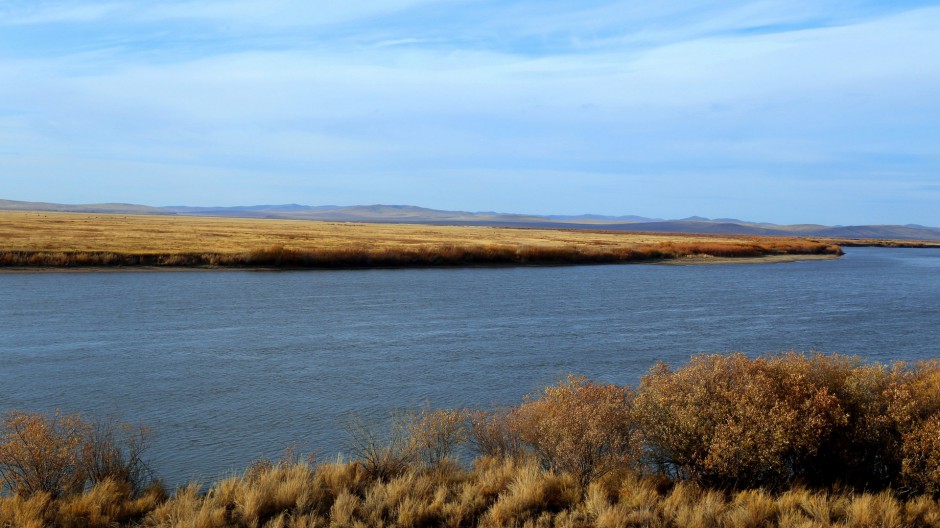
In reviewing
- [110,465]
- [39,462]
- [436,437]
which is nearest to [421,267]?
[436,437]

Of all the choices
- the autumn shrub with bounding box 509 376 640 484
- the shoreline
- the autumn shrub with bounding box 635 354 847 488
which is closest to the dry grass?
the autumn shrub with bounding box 509 376 640 484

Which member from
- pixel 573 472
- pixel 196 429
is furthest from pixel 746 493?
pixel 196 429

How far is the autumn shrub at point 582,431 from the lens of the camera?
33.9 ft

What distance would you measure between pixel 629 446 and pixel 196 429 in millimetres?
7837

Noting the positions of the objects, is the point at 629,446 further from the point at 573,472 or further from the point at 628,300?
the point at 628,300

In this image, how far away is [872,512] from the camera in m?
9.04

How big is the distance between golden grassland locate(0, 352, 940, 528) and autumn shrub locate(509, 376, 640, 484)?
2 centimetres

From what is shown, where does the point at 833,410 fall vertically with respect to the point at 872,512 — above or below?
above

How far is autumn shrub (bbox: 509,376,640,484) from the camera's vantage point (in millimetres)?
10328

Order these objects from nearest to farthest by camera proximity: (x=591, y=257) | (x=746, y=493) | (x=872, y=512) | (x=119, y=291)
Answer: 1. (x=872, y=512)
2. (x=746, y=493)
3. (x=119, y=291)
4. (x=591, y=257)

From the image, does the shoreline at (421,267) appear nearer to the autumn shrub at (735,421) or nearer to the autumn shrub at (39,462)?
the autumn shrub at (39,462)

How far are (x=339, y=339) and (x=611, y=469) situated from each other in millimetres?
14867

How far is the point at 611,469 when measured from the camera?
10406mm

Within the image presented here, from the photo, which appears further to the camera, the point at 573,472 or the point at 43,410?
the point at 43,410
